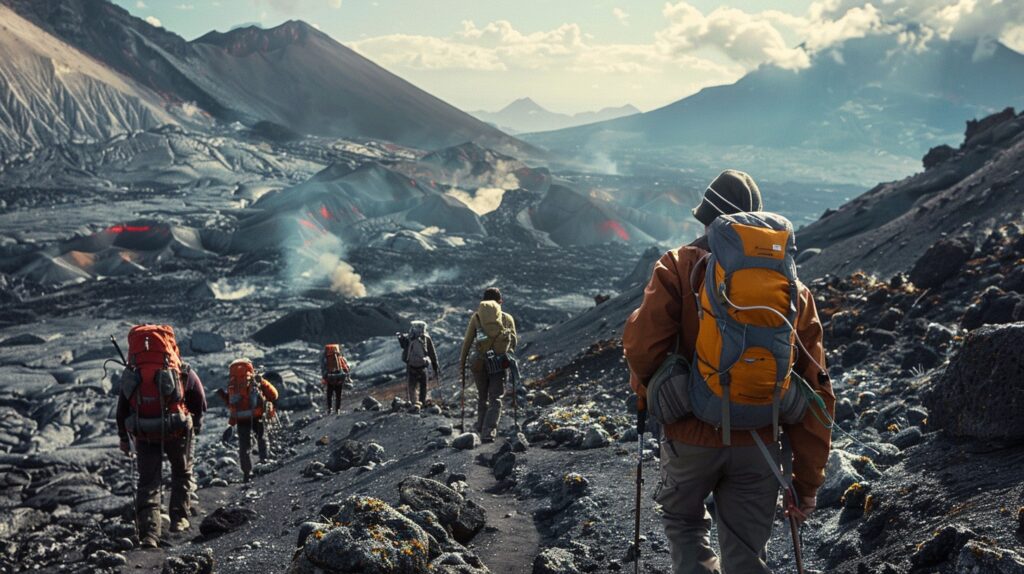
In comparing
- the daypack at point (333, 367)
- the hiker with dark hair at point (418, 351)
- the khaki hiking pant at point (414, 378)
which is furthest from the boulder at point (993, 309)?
the daypack at point (333, 367)

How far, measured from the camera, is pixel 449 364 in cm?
1920

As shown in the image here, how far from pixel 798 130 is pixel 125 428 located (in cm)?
19585

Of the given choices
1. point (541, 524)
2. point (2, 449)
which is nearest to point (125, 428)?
point (541, 524)

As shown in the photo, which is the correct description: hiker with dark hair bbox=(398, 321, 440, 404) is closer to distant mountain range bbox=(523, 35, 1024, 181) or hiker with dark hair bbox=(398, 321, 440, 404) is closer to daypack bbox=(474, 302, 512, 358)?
daypack bbox=(474, 302, 512, 358)

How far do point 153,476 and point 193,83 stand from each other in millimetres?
103678

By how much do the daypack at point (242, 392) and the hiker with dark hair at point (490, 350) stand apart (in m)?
2.47

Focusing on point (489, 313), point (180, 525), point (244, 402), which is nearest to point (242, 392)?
point (244, 402)

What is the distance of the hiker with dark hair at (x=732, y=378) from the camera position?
7.55 feet

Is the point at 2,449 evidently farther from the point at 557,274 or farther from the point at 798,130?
the point at 798,130

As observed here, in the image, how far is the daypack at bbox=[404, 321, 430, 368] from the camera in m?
9.29

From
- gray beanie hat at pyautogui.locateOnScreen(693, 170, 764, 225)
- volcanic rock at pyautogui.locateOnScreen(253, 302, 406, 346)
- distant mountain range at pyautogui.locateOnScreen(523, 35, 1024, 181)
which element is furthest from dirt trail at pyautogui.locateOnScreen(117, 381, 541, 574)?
distant mountain range at pyautogui.locateOnScreen(523, 35, 1024, 181)

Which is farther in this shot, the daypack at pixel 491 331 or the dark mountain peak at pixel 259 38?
the dark mountain peak at pixel 259 38

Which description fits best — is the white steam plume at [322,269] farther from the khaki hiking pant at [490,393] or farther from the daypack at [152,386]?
the daypack at [152,386]

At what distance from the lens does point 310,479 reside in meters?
7.47
